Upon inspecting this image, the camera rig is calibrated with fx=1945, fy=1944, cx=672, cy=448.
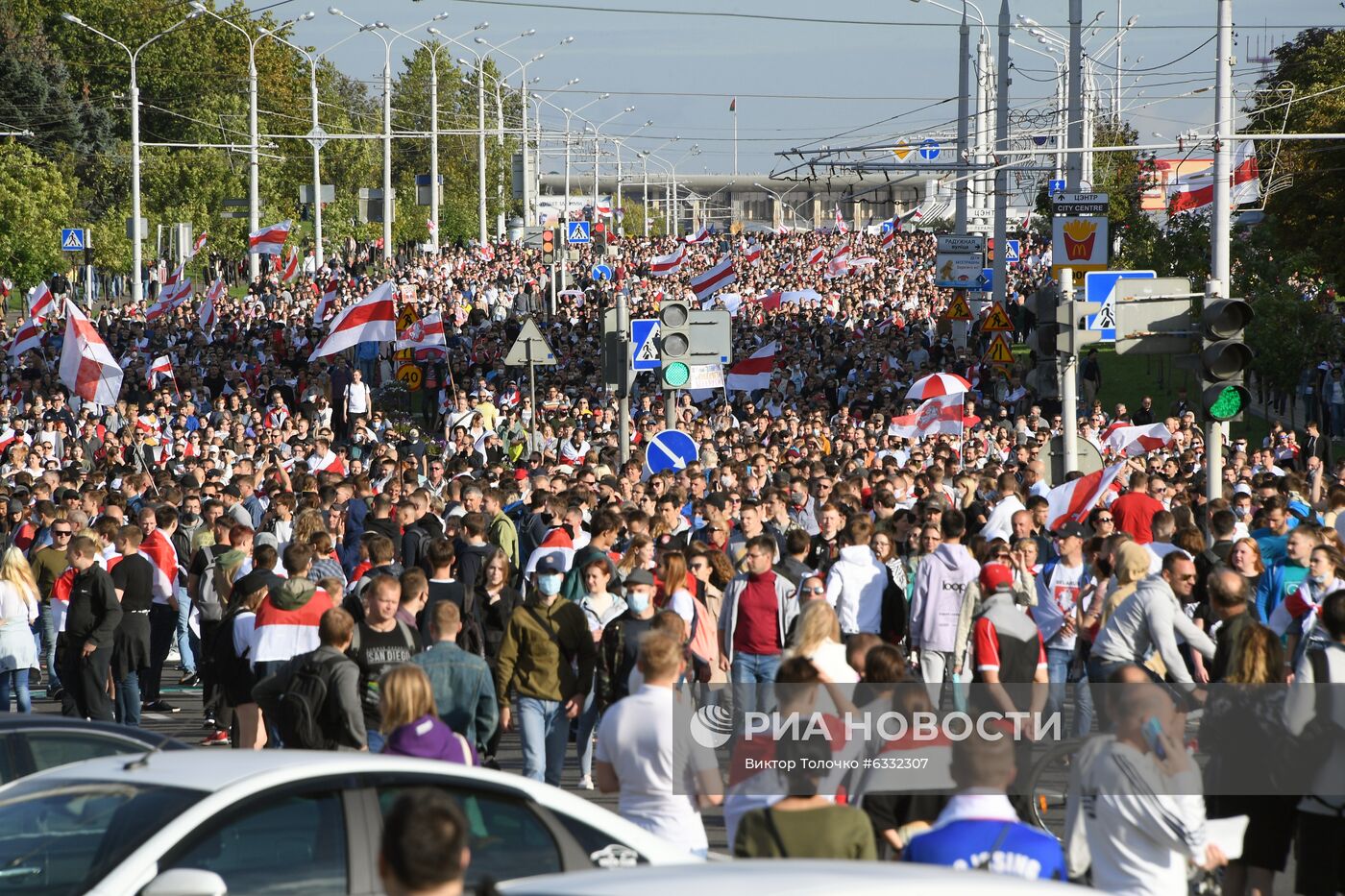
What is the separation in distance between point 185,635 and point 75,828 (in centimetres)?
1052

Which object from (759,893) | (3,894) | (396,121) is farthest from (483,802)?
(396,121)

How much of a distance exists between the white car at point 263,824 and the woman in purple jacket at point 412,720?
1183mm

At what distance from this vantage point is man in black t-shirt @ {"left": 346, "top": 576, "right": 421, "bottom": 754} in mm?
9383

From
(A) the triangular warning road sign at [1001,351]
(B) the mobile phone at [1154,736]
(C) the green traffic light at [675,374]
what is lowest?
(B) the mobile phone at [1154,736]

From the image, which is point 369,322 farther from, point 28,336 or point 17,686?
point 17,686

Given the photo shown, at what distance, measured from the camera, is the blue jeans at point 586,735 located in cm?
1119

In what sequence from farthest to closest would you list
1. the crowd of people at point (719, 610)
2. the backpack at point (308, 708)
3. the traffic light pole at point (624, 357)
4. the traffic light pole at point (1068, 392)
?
the traffic light pole at point (624, 357) < the traffic light pole at point (1068, 392) < the backpack at point (308, 708) < the crowd of people at point (719, 610)

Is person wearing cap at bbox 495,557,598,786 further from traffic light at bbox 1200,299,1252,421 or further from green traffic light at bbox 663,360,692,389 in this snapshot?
green traffic light at bbox 663,360,692,389

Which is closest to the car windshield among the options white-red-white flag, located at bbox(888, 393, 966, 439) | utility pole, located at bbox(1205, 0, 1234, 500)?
utility pole, located at bbox(1205, 0, 1234, 500)

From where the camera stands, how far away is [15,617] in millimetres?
12461

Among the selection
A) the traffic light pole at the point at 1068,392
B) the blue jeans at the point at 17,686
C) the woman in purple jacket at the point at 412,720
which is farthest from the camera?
the traffic light pole at the point at 1068,392

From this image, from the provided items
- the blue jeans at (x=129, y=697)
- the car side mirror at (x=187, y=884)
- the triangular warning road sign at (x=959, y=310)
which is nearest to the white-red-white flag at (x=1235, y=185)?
the triangular warning road sign at (x=959, y=310)

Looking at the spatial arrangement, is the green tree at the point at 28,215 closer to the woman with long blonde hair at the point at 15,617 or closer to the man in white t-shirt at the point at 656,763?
Result: the woman with long blonde hair at the point at 15,617

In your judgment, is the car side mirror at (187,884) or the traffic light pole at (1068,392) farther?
the traffic light pole at (1068,392)
